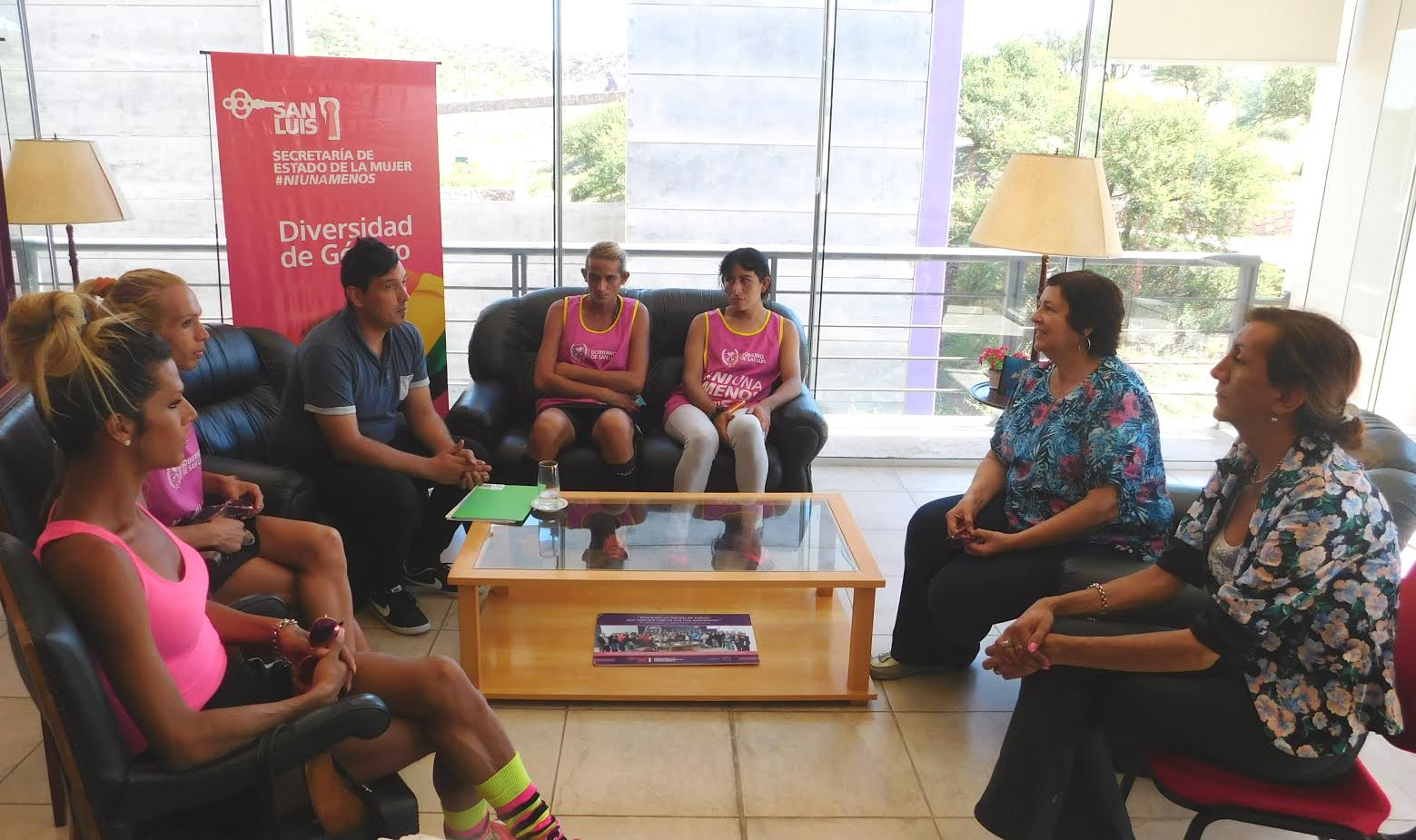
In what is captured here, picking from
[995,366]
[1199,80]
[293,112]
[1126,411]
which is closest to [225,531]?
[1126,411]

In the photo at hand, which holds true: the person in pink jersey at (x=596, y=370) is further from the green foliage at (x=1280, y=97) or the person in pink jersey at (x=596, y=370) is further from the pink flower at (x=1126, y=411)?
the green foliage at (x=1280, y=97)

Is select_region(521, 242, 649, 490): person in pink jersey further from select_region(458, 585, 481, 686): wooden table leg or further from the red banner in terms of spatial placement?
select_region(458, 585, 481, 686): wooden table leg

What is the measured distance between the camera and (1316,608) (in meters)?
1.73

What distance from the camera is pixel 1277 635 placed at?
5.83ft

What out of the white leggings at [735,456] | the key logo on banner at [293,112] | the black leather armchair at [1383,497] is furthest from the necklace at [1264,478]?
the key logo on banner at [293,112]

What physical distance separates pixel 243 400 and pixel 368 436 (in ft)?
1.77

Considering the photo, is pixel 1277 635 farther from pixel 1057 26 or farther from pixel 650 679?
pixel 1057 26

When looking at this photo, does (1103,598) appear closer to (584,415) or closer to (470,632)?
(470,632)

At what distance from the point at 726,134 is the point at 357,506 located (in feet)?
8.94

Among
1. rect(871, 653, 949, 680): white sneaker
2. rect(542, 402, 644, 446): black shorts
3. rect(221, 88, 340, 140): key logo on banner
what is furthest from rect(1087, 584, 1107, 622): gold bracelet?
rect(221, 88, 340, 140): key logo on banner

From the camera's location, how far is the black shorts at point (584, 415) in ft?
12.6

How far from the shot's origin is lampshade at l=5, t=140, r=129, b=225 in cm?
401

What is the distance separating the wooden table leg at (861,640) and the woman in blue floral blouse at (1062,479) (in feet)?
0.59

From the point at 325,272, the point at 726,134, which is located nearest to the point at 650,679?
the point at 325,272
